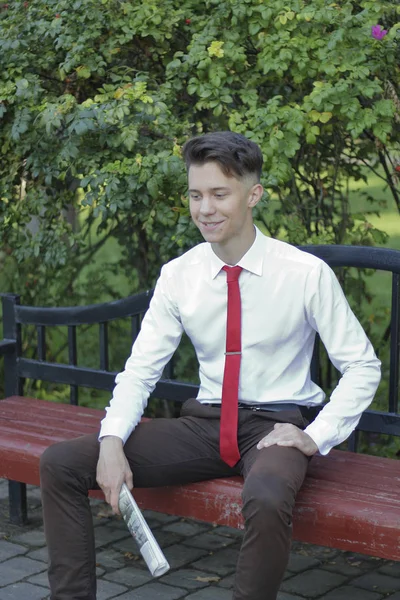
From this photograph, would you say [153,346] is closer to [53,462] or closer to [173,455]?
[173,455]

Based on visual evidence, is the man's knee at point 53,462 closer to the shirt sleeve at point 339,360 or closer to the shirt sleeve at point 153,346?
the shirt sleeve at point 153,346

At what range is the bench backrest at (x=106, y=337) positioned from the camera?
391 centimetres

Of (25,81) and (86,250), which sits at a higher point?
(25,81)

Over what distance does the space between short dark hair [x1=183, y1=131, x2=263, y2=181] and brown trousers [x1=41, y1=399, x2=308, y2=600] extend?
2.70 ft

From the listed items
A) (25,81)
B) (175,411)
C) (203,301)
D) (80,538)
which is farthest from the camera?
(175,411)

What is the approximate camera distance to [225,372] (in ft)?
11.6

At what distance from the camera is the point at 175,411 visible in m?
5.57

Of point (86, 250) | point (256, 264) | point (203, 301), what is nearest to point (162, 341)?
point (203, 301)

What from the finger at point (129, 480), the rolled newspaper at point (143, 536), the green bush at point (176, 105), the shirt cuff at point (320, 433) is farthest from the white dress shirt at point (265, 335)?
the green bush at point (176, 105)

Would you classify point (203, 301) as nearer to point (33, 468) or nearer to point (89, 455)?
point (89, 455)

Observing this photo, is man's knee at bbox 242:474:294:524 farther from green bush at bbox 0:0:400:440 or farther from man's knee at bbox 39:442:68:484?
green bush at bbox 0:0:400:440

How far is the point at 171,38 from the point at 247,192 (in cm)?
163

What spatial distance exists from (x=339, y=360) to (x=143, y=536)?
0.86 metres

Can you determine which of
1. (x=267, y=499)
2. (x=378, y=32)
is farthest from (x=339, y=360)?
(x=378, y=32)
